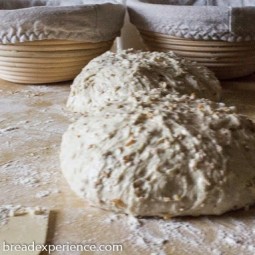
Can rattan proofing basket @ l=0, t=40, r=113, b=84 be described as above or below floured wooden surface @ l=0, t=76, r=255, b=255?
above

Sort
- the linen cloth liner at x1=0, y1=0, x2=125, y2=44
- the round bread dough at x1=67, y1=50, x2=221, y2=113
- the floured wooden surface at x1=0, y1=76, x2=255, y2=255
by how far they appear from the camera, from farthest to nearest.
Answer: the linen cloth liner at x1=0, y1=0, x2=125, y2=44, the round bread dough at x1=67, y1=50, x2=221, y2=113, the floured wooden surface at x1=0, y1=76, x2=255, y2=255

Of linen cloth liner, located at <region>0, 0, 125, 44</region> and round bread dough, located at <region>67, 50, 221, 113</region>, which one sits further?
linen cloth liner, located at <region>0, 0, 125, 44</region>

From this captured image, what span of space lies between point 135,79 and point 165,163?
0.39 m

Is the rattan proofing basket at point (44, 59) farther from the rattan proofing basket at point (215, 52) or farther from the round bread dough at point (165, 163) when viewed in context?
the round bread dough at point (165, 163)

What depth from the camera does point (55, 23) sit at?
125cm

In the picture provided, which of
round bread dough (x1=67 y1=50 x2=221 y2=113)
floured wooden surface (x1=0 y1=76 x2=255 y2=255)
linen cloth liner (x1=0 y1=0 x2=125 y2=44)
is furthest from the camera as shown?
linen cloth liner (x1=0 y1=0 x2=125 y2=44)

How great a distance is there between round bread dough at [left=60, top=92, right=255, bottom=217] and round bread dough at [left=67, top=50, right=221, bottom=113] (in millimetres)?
273

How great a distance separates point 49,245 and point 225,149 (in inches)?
11.8

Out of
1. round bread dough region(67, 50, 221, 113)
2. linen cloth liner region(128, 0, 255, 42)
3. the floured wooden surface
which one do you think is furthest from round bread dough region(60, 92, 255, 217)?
linen cloth liner region(128, 0, 255, 42)

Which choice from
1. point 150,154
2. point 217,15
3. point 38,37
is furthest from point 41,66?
point 150,154

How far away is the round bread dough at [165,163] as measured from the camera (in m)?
0.73

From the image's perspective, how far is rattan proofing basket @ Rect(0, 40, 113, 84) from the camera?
1291mm

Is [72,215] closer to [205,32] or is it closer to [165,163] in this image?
[165,163]

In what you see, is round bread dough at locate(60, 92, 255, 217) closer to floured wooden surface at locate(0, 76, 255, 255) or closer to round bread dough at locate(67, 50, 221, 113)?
floured wooden surface at locate(0, 76, 255, 255)
